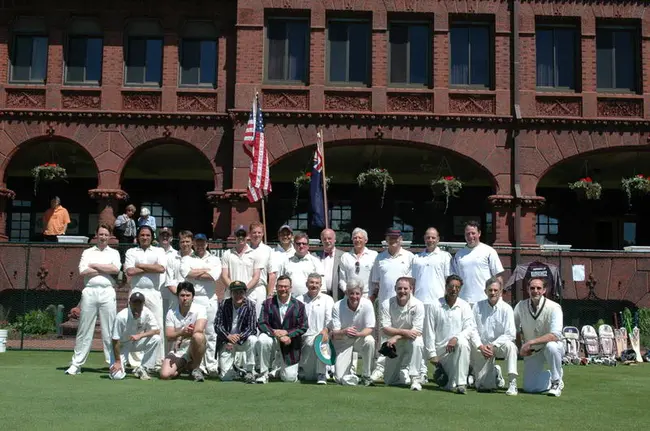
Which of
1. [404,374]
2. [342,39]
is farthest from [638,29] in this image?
[404,374]

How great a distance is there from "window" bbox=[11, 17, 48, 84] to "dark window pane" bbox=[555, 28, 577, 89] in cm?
1355

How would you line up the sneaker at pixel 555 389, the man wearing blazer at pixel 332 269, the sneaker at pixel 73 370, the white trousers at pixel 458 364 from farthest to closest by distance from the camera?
the man wearing blazer at pixel 332 269 → the sneaker at pixel 73 370 → the white trousers at pixel 458 364 → the sneaker at pixel 555 389

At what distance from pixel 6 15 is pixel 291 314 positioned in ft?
48.8

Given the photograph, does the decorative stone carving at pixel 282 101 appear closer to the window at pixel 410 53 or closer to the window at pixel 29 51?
the window at pixel 410 53

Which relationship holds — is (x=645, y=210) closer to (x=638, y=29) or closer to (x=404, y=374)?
(x=638, y=29)

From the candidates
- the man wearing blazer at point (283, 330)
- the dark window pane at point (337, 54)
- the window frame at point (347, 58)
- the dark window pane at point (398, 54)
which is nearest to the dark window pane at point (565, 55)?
the dark window pane at point (398, 54)

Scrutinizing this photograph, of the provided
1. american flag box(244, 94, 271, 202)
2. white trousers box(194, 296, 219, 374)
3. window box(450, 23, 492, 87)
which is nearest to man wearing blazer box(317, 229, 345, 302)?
white trousers box(194, 296, 219, 374)

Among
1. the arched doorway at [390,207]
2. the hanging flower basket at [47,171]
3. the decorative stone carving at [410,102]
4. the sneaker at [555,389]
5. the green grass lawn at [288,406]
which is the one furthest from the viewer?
the arched doorway at [390,207]

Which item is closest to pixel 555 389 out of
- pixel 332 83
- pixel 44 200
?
pixel 332 83

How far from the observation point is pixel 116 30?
853 inches

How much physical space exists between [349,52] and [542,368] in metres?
12.9

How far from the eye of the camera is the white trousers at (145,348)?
1115cm

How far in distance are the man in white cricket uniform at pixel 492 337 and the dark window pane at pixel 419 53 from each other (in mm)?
11591

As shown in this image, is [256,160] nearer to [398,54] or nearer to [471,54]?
[398,54]
